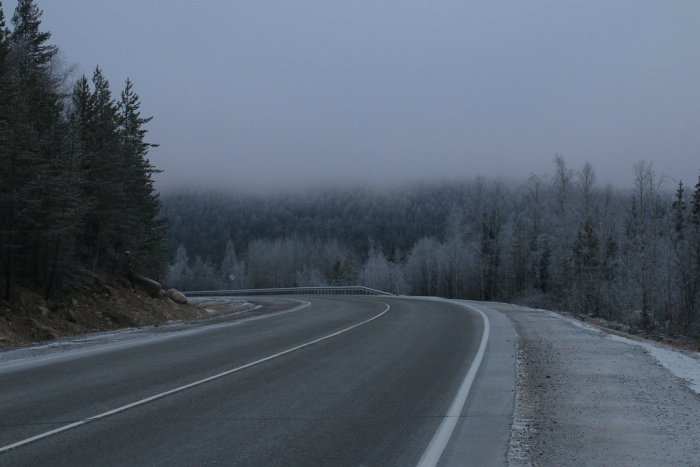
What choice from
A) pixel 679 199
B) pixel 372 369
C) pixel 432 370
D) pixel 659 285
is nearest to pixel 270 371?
pixel 372 369

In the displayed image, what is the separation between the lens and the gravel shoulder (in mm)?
5625

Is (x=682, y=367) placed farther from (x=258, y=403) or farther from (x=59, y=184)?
(x=59, y=184)

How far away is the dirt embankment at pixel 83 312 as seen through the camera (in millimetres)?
17391

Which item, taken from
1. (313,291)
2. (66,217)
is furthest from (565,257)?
(66,217)

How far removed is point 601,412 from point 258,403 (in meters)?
4.39

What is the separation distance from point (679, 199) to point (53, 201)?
61.7 m

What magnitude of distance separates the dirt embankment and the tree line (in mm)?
774

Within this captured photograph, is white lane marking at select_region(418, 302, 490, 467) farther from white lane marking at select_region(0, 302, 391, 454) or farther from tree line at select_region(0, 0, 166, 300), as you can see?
tree line at select_region(0, 0, 166, 300)

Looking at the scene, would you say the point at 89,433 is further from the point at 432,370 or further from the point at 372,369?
the point at 432,370

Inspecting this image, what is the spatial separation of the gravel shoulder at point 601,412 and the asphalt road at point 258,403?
14.2 inches

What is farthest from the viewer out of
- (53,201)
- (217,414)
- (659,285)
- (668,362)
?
(659,285)

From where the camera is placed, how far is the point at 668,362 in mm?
11477

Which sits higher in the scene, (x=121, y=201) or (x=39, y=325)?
(x=121, y=201)

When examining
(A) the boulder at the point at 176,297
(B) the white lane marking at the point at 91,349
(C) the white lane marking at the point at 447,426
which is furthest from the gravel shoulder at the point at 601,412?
(A) the boulder at the point at 176,297
